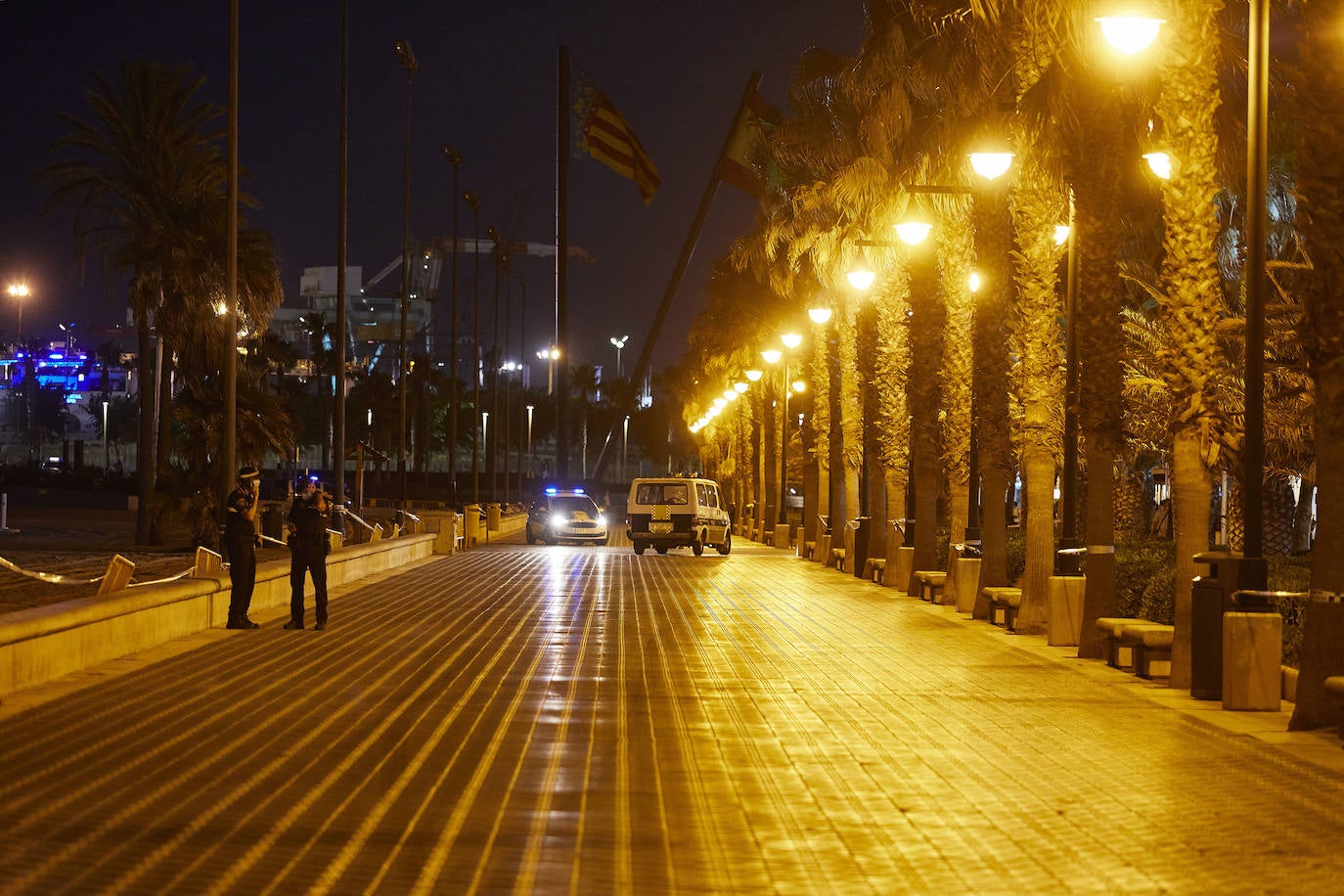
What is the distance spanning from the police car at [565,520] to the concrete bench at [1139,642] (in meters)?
34.8

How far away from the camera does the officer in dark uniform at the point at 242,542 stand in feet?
62.2

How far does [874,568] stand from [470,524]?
62.0 ft

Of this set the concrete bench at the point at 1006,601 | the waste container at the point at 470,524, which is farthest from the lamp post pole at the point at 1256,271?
the waste container at the point at 470,524

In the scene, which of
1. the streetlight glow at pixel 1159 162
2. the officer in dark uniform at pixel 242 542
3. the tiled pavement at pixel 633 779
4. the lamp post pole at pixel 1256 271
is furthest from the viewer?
the officer in dark uniform at pixel 242 542

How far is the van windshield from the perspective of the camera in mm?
44094

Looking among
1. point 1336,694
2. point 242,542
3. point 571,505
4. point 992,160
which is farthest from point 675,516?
point 1336,694

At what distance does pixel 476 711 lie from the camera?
41.6 ft

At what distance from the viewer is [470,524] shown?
162ft

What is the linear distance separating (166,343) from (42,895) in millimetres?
37969

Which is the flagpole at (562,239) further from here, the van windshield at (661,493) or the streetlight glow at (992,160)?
the streetlight glow at (992,160)

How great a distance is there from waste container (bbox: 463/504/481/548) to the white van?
615 cm

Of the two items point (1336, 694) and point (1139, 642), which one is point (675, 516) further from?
point (1336, 694)

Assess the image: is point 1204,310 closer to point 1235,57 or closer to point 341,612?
point 1235,57

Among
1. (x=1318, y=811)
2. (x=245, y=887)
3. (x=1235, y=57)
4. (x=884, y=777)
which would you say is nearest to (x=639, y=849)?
(x=245, y=887)
